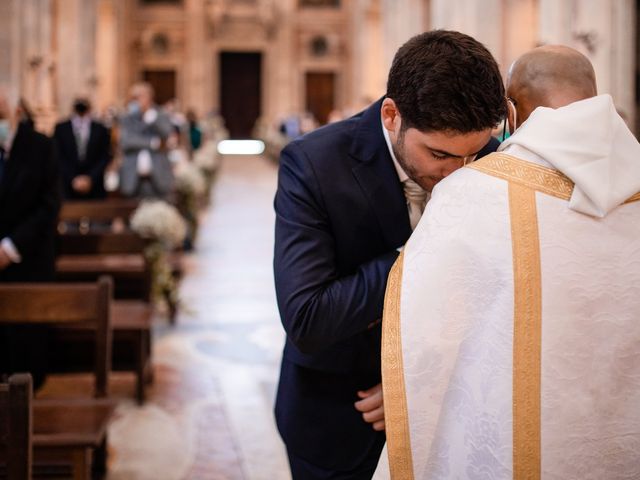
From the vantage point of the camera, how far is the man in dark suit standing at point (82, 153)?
A: 32.4 feet

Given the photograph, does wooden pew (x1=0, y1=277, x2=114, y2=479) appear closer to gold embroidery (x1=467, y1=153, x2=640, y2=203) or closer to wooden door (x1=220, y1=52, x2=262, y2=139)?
gold embroidery (x1=467, y1=153, x2=640, y2=203)

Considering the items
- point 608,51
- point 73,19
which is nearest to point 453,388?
point 608,51

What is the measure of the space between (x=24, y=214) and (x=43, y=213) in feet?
0.34

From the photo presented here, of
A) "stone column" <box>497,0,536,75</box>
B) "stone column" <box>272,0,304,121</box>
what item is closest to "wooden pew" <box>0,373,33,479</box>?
"stone column" <box>497,0,536,75</box>

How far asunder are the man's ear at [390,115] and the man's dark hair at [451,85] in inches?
2.9

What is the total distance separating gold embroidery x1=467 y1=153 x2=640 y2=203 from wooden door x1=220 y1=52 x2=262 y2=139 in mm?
35763

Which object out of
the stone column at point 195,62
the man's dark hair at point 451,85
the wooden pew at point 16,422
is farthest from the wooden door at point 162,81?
the man's dark hair at point 451,85

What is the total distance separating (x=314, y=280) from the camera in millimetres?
2062

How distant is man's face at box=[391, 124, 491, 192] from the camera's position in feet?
6.36

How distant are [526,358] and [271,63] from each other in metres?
35.3

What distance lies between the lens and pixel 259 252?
13.3 m

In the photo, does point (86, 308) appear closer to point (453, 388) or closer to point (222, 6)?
point (453, 388)

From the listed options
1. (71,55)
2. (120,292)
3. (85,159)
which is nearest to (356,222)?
(120,292)

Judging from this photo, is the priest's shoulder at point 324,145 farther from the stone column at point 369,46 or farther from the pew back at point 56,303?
the stone column at point 369,46
